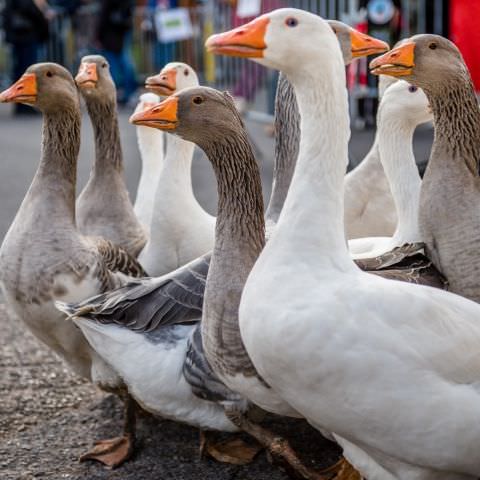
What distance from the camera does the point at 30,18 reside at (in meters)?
16.0

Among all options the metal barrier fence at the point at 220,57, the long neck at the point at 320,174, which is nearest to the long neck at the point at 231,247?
the long neck at the point at 320,174

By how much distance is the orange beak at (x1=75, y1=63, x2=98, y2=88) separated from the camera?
4710 mm

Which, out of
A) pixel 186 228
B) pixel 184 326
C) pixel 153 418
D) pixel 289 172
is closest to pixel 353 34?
pixel 289 172

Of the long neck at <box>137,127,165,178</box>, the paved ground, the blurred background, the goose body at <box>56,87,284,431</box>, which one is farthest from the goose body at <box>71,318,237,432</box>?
the blurred background

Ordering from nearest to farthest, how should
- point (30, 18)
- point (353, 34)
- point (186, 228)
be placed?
point (353, 34)
point (186, 228)
point (30, 18)

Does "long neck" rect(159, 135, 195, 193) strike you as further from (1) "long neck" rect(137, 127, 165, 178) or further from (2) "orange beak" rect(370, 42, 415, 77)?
(2) "orange beak" rect(370, 42, 415, 77)

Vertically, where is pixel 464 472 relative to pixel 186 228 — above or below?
below

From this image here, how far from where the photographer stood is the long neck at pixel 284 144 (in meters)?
4.30

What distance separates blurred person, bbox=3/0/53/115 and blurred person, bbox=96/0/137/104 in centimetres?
95

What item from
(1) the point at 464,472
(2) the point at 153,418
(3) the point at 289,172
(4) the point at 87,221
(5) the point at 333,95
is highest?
(5) the point at 333,95

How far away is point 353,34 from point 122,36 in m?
12.9

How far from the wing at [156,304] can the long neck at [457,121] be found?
39.6 inches

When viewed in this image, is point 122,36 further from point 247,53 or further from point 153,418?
point 247,53

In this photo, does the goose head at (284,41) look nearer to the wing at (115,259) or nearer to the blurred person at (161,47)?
the wing at (115,259)
